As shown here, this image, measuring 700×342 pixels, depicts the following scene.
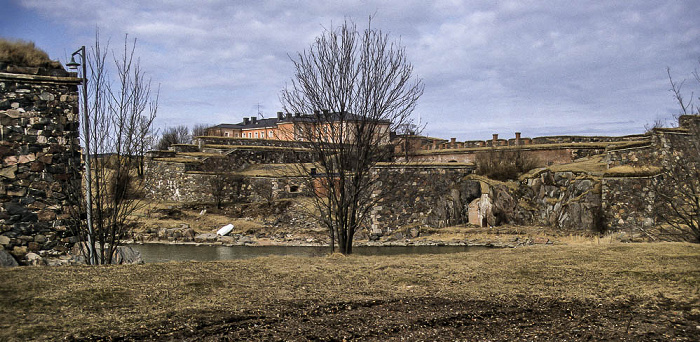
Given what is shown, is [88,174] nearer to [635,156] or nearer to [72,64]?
[72,64]

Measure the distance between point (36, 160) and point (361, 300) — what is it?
6.05 metres

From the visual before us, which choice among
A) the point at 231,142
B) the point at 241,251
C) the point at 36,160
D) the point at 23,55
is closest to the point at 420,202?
the point at 241,251

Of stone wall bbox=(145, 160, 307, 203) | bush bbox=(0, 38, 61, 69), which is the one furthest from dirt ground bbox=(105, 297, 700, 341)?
stone wall bbox=(145, 160, 307, 203)

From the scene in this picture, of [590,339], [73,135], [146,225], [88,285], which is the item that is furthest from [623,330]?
[146,225]

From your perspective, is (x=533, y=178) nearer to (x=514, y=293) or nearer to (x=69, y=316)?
(x=514, y=293)

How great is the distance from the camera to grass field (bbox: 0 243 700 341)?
5102 mm

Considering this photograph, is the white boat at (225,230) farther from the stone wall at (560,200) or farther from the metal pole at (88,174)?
the metal pole at (88,174)

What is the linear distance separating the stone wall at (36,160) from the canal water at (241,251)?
34.8 ft

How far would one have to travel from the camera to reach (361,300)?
6340mm

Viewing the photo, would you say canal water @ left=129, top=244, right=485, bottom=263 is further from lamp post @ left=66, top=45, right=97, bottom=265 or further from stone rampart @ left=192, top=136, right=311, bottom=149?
stone rampart @ left=192, top=136, right=311, bottom=149

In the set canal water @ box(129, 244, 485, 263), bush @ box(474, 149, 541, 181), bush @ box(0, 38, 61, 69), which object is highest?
bush @ box(0, 38, 61, 69)

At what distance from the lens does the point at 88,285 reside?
6473 mm

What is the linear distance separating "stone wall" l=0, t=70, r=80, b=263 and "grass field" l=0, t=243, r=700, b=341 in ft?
6.35

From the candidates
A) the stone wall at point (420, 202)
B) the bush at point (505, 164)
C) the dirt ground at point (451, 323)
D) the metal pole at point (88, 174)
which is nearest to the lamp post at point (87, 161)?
the metal pole at point (88, 174)
